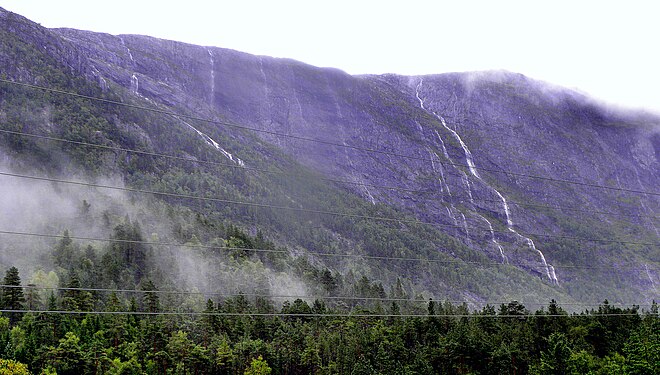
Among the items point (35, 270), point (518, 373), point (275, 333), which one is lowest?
point (518, 373)

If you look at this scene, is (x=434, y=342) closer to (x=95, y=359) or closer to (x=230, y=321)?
(x=230, y=321)

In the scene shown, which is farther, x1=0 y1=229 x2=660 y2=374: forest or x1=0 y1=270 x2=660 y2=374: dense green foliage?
x1=0 y1=270 x2=660 y2=374: dense green foliage

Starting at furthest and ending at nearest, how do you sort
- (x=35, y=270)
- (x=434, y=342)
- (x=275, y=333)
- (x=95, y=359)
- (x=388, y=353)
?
(x=35, y=270), (x=275, y=333), (x=434, y=342), (x=388, y=353), (x=95, y=359)

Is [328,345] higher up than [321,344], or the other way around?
[321,344]

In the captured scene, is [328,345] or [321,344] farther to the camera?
[321,344]

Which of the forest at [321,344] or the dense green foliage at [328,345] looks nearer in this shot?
the forest at [321,344]

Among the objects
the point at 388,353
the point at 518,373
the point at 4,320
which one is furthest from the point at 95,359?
the point at 518,373

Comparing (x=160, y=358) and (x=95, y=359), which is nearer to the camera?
(x=95, y=359)

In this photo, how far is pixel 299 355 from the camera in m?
111

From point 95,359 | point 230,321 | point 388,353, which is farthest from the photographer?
point 230,321

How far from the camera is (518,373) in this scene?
102 metres

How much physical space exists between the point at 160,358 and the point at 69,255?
346ft

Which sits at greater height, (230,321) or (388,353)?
(230,321)

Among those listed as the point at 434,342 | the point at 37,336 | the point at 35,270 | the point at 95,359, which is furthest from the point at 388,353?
the point at 35,270
